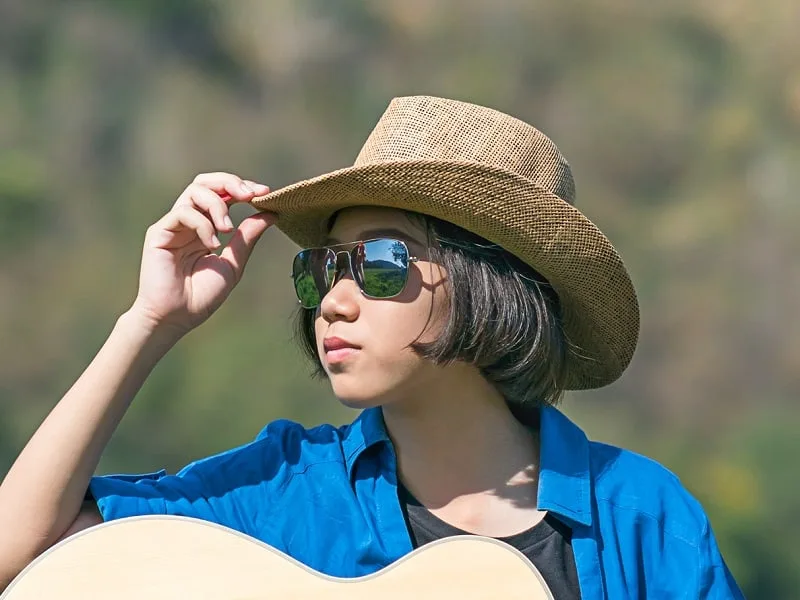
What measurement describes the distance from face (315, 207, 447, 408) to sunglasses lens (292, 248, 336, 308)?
0.08ft

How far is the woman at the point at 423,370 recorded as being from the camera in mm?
1378

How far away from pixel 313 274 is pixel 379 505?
32cm

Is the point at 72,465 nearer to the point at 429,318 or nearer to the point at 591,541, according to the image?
the point at 429,318

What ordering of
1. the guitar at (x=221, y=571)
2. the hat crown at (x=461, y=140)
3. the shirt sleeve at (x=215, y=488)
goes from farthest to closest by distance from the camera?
the hat crown at (x=461, y=140) → the shirt sleeve at (x=215, y=488) → the guitar at (x=221, y=571)

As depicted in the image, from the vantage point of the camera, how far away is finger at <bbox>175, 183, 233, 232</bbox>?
1396 millimetres

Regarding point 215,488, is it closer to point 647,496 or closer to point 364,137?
point 647,496

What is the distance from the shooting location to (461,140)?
4.83 feet

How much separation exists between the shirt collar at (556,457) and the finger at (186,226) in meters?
0.34

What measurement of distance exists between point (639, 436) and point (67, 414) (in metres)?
2.15

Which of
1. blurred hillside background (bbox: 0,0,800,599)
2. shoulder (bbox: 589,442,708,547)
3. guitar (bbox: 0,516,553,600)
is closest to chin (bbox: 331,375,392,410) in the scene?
guitar (bbox: 0,516,553,600)

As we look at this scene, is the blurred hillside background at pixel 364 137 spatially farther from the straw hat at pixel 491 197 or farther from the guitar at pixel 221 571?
the guitar at pixel 221 571

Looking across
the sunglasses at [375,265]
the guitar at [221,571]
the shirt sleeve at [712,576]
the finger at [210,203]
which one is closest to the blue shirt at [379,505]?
the shirt sleeve at [712,576]

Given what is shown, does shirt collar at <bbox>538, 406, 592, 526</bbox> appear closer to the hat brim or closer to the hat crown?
the hat brim

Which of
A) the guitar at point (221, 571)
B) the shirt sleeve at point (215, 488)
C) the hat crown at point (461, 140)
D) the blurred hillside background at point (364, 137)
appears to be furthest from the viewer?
the blurred hillside background at point (364, 137)
